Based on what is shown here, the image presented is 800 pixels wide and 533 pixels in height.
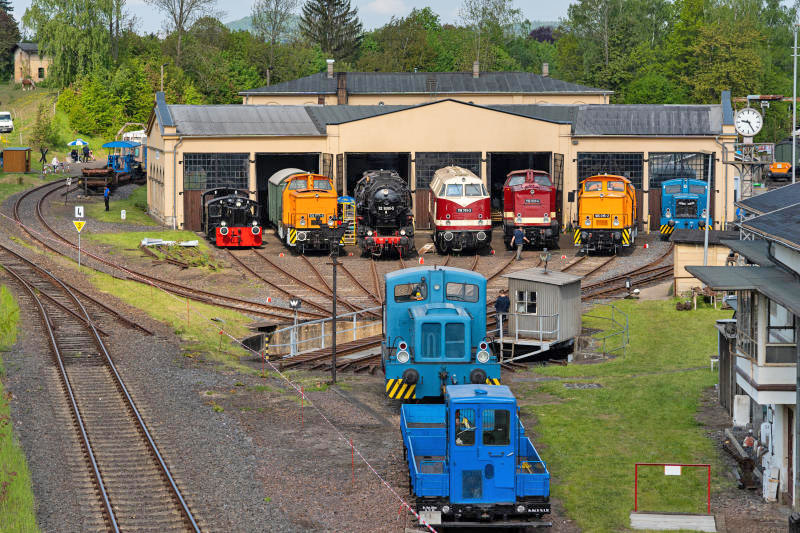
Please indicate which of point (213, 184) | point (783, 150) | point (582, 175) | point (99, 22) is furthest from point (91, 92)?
point (783, 150)

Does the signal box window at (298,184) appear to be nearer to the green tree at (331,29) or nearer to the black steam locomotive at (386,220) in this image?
the black steam locomotive at (386,220)

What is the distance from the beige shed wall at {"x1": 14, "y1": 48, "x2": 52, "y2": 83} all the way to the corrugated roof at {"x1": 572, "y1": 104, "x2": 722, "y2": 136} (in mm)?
68314

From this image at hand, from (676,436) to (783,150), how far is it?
251ft

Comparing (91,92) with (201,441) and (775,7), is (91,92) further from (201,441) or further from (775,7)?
(201,441)

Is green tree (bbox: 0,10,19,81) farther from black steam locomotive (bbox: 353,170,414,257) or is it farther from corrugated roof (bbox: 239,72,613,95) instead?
black steam locomotive (bbox: 353,170,414,257)

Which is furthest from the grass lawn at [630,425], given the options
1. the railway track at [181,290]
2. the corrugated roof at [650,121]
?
the corrugated roof at [650,121]

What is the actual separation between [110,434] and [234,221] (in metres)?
27.9

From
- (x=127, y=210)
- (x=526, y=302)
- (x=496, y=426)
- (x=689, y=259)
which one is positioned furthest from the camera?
(x=127, y=210)

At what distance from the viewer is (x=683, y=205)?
52.8 metres

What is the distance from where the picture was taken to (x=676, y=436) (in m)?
23.8

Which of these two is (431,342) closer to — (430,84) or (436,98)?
(436,98)

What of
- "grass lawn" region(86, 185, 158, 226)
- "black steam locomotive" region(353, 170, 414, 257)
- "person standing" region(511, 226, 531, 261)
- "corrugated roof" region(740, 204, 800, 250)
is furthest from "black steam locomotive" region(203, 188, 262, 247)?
"corrugated roof" region(740, 204, 800, 250)

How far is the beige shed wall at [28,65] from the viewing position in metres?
110

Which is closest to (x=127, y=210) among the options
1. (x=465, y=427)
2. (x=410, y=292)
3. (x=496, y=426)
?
(x=410, y=292)
